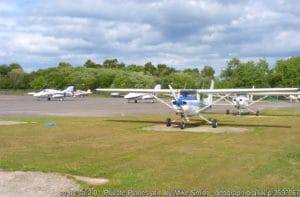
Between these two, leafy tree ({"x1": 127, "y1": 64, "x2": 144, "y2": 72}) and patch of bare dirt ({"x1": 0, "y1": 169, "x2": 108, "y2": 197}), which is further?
leafy tree ({"x1": 127, "y1": 64, "x2": 144, "y2": 72})

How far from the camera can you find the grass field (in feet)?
26.8

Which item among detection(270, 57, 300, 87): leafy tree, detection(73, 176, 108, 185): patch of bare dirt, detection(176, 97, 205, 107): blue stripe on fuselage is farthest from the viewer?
detection(270, 57, 300, 87): leafy tree

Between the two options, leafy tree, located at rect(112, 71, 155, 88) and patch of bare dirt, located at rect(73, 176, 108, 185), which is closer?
patch of bare dirt, located at rect(73, 176, 108, 185)

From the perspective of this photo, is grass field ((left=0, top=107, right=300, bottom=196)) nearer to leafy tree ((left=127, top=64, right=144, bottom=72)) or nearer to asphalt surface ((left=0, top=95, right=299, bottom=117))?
asphalt surface ((left=0, top=95, right=299, bottom=117))

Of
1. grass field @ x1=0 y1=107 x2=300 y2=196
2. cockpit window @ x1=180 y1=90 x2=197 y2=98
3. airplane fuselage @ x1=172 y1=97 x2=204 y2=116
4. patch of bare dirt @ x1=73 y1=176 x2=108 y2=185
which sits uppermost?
cockpit window @ x1=180 y1=90 x2=197 y2=98

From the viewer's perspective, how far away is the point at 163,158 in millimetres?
10914

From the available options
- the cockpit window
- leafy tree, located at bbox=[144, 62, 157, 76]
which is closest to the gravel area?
the cockpit window

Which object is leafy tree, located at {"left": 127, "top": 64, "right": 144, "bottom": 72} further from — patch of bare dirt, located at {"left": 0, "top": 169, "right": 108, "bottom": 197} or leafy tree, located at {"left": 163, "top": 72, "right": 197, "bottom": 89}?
patch of bare dirt, located at {"left": 0, "top": 169, "right": 108, "bottom": 197}

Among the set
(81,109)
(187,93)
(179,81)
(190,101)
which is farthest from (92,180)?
(179,81)

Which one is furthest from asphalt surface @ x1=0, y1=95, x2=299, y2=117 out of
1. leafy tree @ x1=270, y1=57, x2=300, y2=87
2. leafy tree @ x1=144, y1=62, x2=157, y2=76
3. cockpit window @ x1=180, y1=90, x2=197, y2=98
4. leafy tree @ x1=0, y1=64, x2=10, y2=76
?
leafy tree @ x1=0, y1=64, x2=10, y2=76

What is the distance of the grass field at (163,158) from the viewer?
321 inches

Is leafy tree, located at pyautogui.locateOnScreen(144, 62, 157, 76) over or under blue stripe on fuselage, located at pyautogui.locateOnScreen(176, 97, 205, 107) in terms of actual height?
over

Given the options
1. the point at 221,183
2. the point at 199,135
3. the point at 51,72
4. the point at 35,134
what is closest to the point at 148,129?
the point at 199,135

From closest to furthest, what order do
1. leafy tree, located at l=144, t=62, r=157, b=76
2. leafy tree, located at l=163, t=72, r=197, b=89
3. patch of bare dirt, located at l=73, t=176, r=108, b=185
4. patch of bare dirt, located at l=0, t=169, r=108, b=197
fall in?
1. patch of bare dirt, located at l=0, t=169, r=108, b=197
2. patch of bare dirt, located at l=73, t=176, r=108, b=185
3. leafy tree, located at l=163, t=72, r=197, b=89
4. leafy tree, located at l=144, t=62, r=157, b=76
